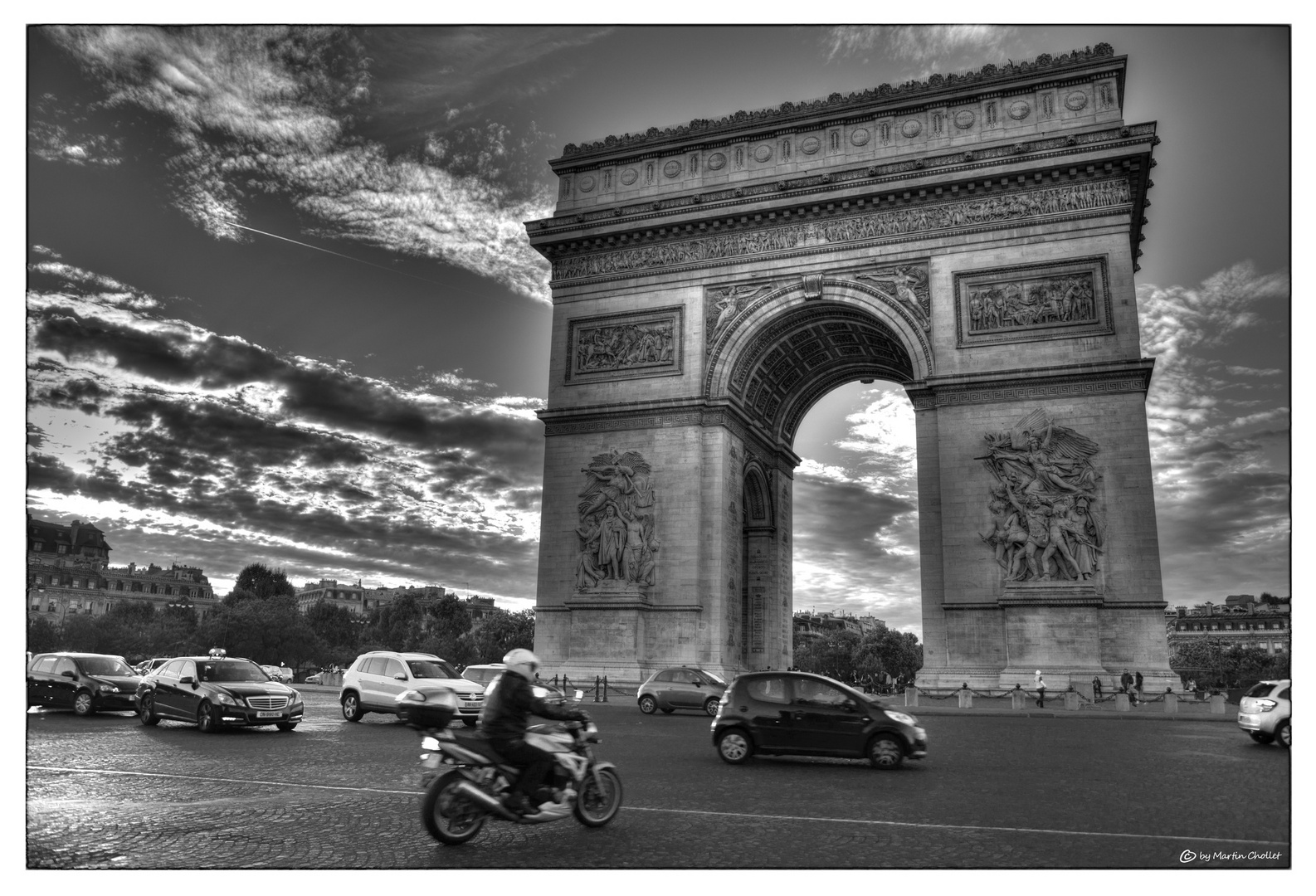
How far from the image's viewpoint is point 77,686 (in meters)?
21.2

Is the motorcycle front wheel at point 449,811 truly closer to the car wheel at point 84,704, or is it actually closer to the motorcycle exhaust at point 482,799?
the motorcycle exhaust at point 482,799

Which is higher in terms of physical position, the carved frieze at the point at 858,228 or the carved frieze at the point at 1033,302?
the carved frieze at the point at 858,228

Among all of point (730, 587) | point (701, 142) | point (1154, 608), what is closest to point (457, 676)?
point (730, 587)

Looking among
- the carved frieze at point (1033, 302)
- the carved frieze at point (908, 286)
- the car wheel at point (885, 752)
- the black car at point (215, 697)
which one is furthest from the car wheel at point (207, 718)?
the carved frieze at point (1033, 302)

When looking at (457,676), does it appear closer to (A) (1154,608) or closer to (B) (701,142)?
(A) (1154,608)

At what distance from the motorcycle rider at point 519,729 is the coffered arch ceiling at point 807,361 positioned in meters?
25.8

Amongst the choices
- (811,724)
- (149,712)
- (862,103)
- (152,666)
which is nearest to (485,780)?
(811,724)

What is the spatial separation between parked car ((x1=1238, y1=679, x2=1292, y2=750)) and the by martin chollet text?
735 cm

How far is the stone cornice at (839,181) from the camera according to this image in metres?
29.6

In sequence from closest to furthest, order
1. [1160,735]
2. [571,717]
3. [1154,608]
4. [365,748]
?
[571,717] → [365,748] → [1160,735] → [1154,608]

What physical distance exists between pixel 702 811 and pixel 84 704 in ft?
57.0

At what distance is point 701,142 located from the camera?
35.1 metres

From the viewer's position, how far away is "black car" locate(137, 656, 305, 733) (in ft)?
59.7

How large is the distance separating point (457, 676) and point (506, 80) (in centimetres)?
1512
